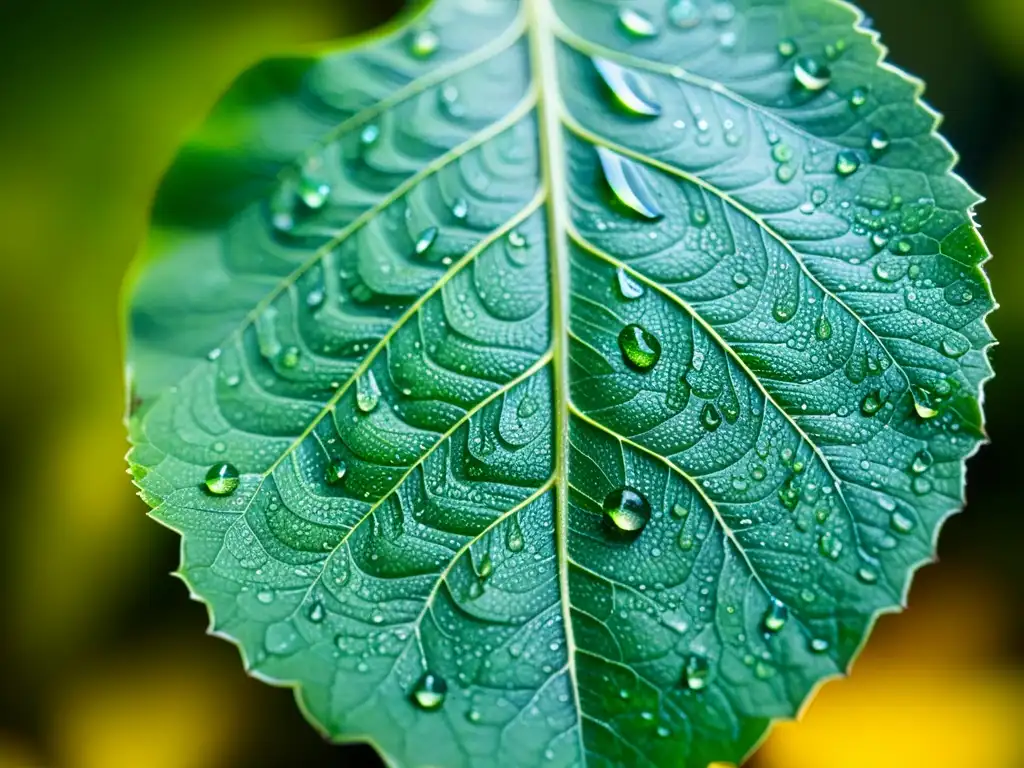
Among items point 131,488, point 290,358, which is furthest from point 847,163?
point 131,488

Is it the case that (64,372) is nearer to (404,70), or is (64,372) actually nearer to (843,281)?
Result: (404,70)

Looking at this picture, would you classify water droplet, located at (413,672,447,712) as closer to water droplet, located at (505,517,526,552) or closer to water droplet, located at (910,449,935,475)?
water droplet, located at (505,517,526,552)

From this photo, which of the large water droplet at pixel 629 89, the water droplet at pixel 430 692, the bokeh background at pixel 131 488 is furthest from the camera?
the bokeh background at pixel 131 488

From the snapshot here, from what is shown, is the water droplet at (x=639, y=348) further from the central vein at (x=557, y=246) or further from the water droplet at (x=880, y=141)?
the water droplet at (x=880, y=141)

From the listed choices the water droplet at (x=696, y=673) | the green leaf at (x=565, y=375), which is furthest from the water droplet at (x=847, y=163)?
the water droplet at (x=696, y=673)

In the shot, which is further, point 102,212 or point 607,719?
point 102,212

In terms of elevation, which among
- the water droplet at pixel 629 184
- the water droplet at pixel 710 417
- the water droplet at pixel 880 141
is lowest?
the water droplet at pixel 710 417

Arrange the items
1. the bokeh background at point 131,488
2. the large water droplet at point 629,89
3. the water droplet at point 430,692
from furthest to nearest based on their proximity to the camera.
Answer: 1. the bokeh background at point 131,488
2. the large water droplet at point 629,89
3. the water droplet at point 430,692

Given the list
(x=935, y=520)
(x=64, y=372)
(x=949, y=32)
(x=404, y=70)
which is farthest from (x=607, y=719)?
(x=949, y=32)
